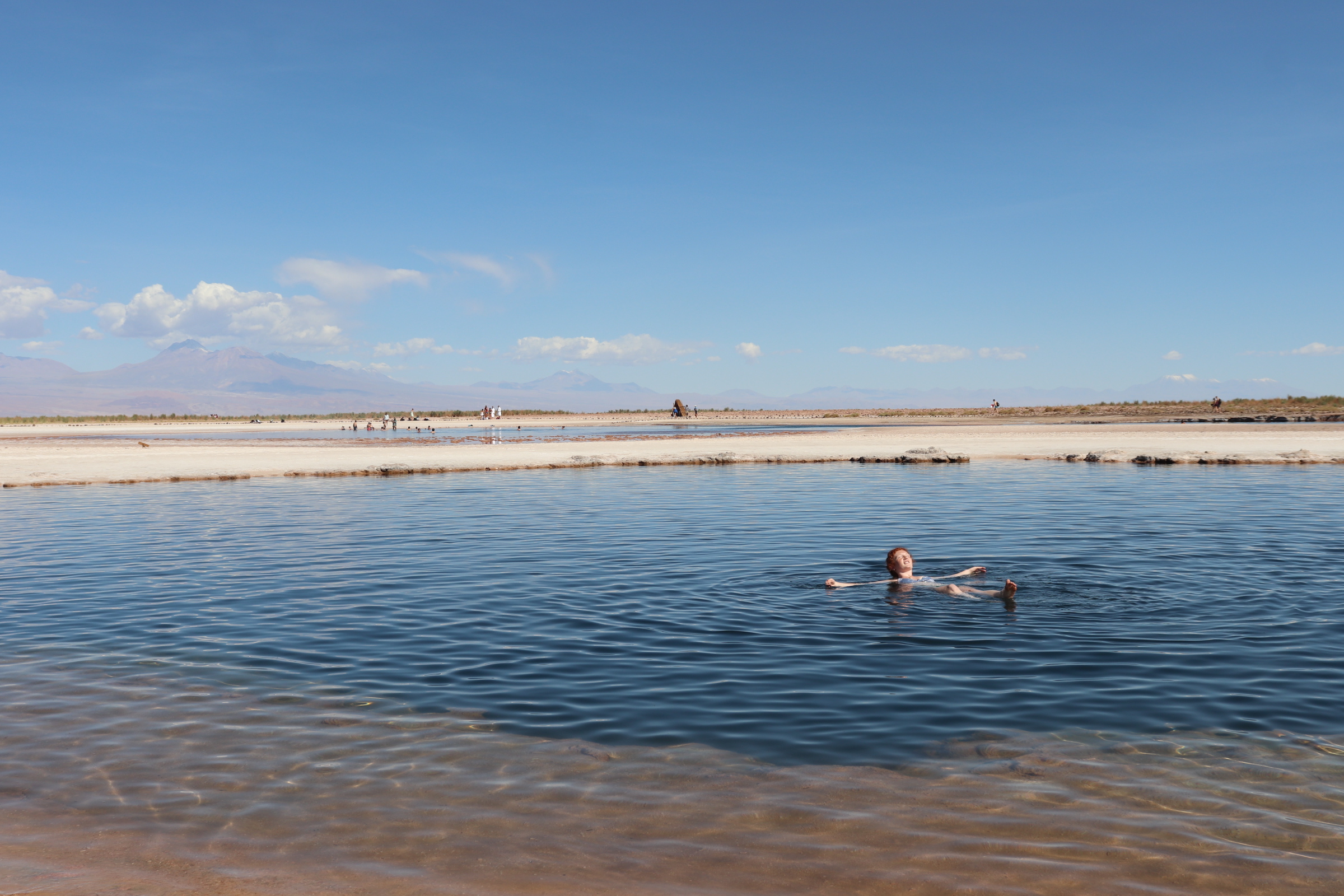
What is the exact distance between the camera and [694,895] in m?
5.43

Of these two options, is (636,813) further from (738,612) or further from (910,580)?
(910,580)

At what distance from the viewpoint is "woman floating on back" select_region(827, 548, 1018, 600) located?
43.7 feet

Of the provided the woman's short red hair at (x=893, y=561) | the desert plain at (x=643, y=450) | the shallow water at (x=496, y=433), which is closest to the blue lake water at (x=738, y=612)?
the woman's short red hair at (x=893, y=561)

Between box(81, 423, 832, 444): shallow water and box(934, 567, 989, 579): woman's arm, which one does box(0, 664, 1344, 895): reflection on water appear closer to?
box(934, 567, 989, 579): woman's arm

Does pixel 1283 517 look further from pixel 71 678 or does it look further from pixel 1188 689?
pixel 71 678

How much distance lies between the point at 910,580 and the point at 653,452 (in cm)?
3353

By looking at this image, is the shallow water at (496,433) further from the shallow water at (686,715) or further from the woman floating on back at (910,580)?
the woman floating on back at (910,580)

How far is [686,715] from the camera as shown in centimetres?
859

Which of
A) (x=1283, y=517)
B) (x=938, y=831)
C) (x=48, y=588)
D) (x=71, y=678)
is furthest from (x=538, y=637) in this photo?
(x=1283, y=517)

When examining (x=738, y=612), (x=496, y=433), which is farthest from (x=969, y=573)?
(x=496, y=433)

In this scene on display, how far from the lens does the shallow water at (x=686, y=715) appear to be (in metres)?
5.99

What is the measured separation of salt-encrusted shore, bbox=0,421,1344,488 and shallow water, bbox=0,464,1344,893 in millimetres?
19352

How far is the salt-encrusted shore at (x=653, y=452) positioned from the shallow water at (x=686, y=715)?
63.5 ft

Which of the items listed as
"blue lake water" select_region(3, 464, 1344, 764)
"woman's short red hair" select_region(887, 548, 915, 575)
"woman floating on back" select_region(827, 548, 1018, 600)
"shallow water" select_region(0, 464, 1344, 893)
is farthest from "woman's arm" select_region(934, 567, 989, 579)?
"woman's short red hair" select_region(887, 548, 915, 575)
